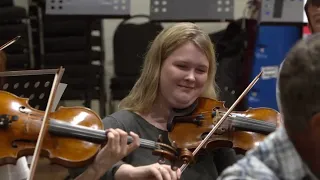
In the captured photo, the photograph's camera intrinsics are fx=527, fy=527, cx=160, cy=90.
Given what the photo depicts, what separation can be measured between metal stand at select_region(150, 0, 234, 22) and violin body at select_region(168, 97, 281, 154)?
5.35ft

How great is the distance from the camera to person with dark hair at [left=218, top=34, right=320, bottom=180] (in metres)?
0.79

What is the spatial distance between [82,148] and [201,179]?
415mm

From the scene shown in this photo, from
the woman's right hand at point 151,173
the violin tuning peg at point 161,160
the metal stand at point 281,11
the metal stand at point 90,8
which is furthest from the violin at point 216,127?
the metal stand at point 281,11

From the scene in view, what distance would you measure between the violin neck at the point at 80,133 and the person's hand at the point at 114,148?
26mm

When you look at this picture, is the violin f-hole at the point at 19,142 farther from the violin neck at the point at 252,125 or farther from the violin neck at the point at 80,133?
the violin neck at the point at 252,125

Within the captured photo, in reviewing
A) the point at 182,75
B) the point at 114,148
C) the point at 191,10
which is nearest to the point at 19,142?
the point at 114,148

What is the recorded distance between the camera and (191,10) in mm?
3586

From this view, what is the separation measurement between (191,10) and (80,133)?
6.65 feet

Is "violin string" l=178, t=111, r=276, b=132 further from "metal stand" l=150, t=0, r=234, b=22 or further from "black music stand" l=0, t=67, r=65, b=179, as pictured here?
"metal stand" l=150, t=0, r=234, b=22

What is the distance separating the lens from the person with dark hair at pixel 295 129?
786mm

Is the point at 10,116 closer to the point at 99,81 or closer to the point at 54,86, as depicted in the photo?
the point at 54,86

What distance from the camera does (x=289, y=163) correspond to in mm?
826

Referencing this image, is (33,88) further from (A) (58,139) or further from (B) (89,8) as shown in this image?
(B) (89,8)

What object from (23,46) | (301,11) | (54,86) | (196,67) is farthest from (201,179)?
(23,46)
